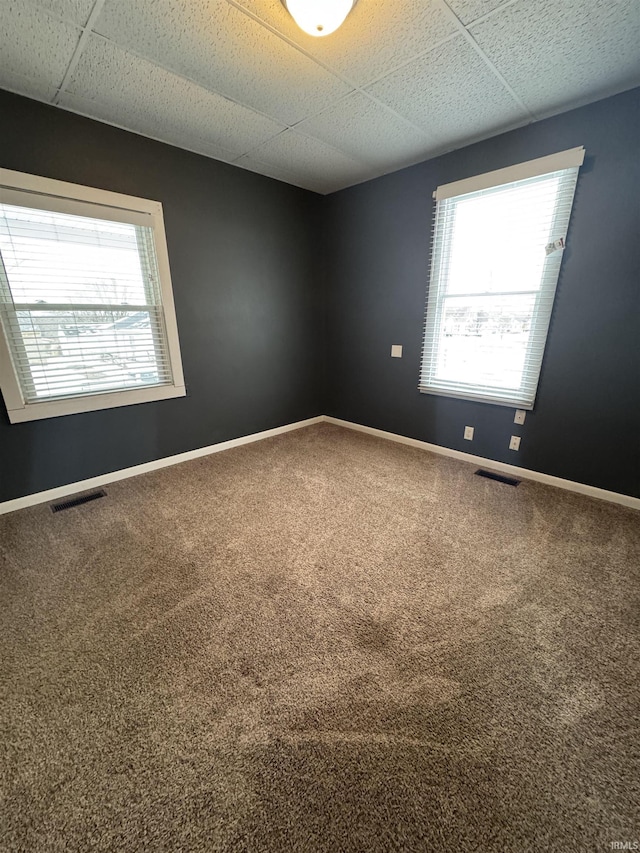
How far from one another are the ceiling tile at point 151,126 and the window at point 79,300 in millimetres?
439

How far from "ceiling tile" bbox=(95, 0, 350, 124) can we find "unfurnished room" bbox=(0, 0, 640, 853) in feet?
Result: 0.05

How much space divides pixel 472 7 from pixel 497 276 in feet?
5.08

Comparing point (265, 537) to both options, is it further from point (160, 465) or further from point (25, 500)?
point (25, 500)

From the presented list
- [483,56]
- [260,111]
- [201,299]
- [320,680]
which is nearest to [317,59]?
[260,111]

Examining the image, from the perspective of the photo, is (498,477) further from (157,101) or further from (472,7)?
(157,101)

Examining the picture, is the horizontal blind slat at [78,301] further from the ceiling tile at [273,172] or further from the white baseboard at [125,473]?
the ceiling tile at [273,172]

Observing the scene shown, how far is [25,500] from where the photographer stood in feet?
7.78

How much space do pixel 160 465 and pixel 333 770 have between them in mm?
2597

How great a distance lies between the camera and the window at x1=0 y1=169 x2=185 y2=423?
7.01 feet

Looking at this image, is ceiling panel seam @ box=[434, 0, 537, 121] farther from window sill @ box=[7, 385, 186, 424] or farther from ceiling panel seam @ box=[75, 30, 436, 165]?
window sill @ box=[7, 385, 186, 424]

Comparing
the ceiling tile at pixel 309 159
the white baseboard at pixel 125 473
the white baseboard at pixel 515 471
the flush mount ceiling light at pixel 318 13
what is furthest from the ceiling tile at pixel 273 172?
the white baseboard at pixel 515 471

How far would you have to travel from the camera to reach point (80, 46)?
1.61 meters

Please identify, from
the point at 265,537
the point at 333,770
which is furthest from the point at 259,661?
the point at 265,537

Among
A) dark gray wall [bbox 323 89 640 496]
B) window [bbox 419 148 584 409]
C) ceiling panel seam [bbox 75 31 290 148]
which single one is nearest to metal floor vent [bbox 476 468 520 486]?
dark gray wall [bbox 323 89 640 496]
